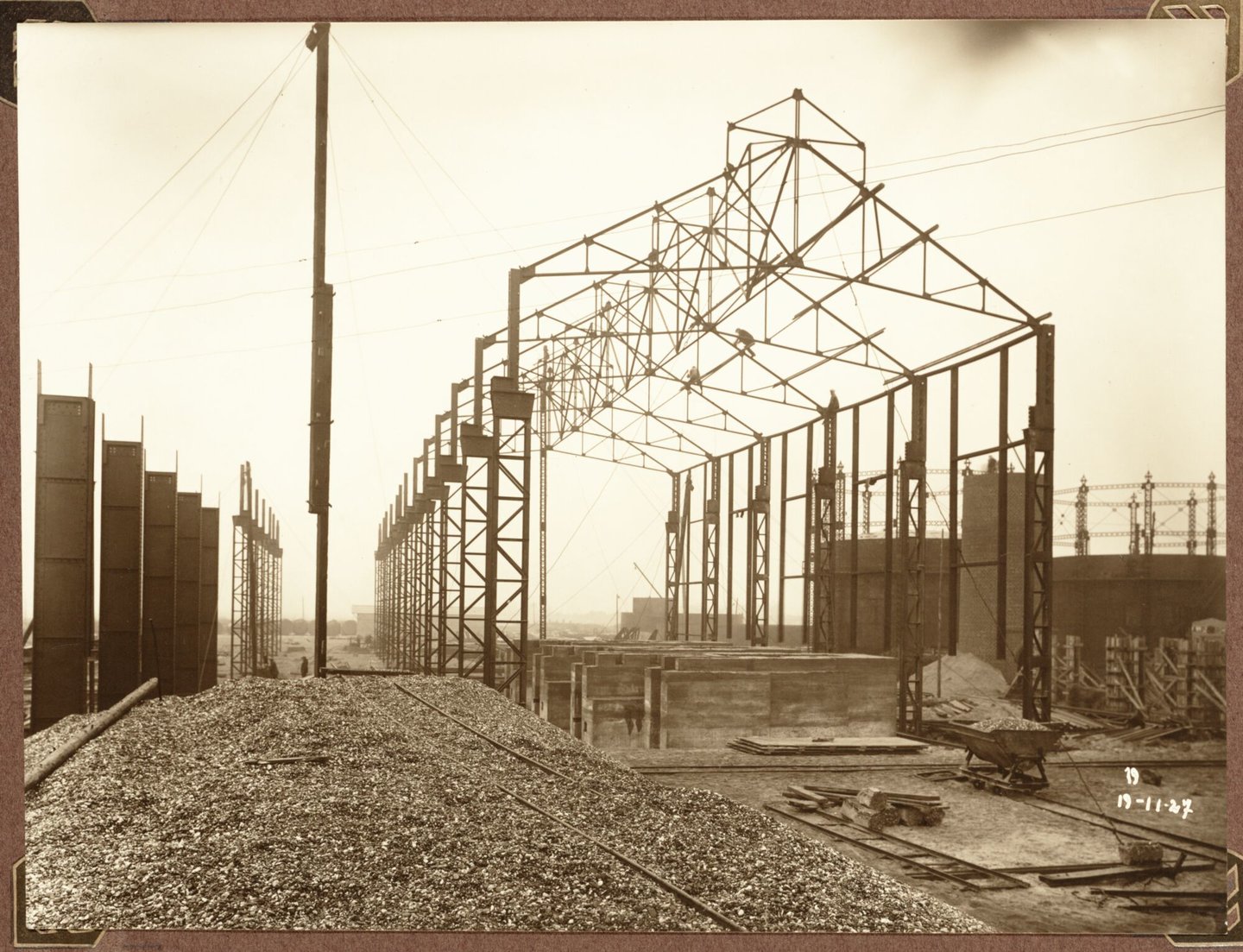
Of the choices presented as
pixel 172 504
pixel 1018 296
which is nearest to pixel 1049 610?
pixel 1018 296

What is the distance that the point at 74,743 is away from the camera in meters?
9.55

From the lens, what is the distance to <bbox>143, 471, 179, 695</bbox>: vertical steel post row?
1614cm

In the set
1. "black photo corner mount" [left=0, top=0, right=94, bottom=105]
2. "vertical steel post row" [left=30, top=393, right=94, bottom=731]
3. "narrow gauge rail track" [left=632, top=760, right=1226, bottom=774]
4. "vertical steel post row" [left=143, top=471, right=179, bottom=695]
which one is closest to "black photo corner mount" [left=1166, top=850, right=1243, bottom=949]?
"narrow gauge rail track" [left=632, top=760, right=1226, bottom=774]

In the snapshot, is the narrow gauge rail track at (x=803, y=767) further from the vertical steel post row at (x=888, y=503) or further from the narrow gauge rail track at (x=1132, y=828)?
the vertical steel post row at (x=888, y=503)

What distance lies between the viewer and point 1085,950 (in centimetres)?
720

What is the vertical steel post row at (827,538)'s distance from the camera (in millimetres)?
19719

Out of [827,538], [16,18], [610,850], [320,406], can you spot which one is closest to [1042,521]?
[827,538]

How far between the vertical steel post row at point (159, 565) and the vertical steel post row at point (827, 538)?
11178mm

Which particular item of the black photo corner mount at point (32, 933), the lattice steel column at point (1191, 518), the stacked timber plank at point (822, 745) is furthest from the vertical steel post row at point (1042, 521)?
the black photo corner mount at point (32, 933)

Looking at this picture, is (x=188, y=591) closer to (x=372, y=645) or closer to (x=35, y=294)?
(x=35, y=294)

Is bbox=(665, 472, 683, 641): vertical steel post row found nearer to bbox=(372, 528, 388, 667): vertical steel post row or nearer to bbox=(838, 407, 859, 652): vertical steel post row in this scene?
bbox=(838, 407, 859, 652): vertical steel post row

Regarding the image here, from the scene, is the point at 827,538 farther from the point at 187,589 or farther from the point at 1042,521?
the point at 187,589

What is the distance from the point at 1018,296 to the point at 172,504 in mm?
12645

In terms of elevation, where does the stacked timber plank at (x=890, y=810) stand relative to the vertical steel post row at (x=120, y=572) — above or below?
below
